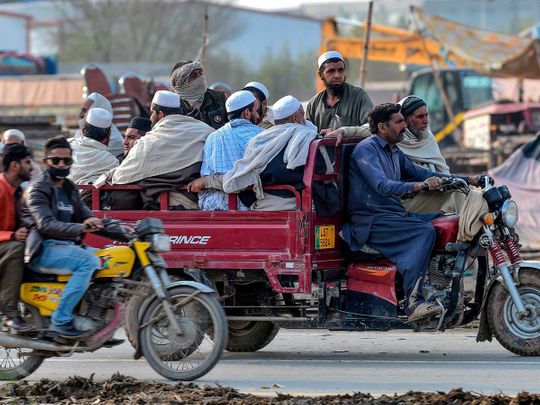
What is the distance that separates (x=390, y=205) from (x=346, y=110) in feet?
5.47

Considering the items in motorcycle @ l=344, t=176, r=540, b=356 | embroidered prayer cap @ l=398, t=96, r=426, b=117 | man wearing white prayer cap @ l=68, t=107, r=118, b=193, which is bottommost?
motorcycle @ l=344, t=176, r=540, b=356

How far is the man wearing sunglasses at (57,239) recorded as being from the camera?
807 centimetres

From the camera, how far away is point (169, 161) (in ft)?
31.1

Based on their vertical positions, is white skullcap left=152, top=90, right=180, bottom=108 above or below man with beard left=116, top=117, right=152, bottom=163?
above

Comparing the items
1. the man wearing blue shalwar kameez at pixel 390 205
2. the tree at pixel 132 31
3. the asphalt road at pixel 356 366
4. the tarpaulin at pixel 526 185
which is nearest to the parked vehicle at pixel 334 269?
the man wearing blue shalwar kameez at pixel 390 205

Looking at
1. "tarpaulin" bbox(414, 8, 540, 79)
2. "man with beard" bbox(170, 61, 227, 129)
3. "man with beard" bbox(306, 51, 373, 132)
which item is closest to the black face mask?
"man with beard" bbox(170, 61, 227, 129)

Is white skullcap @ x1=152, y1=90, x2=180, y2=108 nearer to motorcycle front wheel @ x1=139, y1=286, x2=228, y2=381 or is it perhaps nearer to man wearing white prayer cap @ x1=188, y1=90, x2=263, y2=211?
man wearing white prayer cap @ x1=188, y1=90, x2=263, y2=211

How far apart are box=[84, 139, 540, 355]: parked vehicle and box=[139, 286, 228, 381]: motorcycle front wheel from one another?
112 cm

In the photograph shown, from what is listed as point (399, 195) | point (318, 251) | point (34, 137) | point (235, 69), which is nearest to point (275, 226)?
point (318, 251)

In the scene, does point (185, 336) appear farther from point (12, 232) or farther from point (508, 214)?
point (508, 214)

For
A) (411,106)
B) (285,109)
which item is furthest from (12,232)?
(411,106)

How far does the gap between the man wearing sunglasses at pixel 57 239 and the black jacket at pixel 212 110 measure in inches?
104

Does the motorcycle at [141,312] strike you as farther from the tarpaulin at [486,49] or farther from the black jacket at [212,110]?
the tarpaulin at [486,49]

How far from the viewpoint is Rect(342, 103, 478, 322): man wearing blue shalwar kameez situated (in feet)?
29.5
